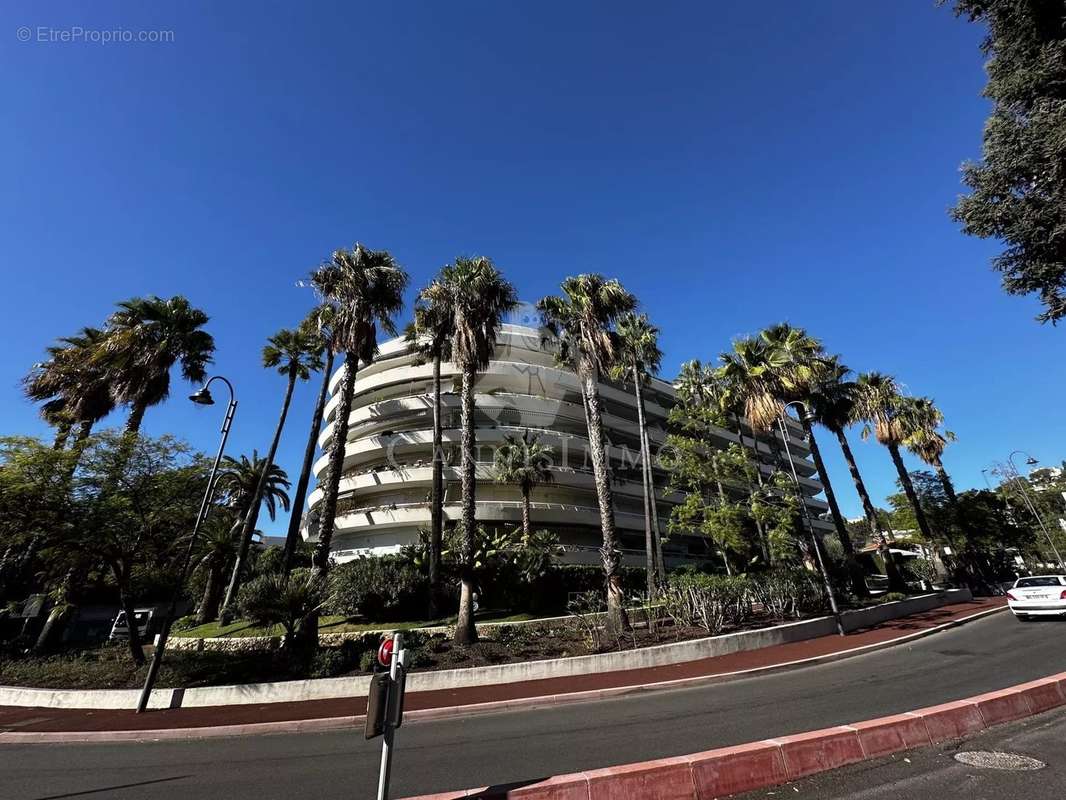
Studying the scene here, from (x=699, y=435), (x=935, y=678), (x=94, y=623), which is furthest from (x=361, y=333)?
(x=94, y=623)

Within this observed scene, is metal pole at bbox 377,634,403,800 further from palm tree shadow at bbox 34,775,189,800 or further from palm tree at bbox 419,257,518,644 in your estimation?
palm tree at bbox 419,257,518,644

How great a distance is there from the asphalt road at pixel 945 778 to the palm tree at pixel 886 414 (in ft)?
99.6

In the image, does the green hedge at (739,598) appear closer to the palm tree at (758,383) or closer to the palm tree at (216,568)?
the palm tree at (758,383)

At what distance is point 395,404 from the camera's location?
36.6m

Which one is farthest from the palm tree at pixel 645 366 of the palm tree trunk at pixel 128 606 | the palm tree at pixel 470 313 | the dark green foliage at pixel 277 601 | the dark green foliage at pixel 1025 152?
the palm tree trunk at pixel 128 606

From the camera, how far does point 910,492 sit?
28.8 meters

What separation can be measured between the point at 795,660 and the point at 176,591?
683 inches

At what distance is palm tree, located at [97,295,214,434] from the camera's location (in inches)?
783

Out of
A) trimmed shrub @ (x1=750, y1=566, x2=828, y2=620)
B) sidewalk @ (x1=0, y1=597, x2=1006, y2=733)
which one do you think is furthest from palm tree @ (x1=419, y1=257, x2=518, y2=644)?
trimmed shrub @ (x1=750, y1=566, x2=828, y2=620)

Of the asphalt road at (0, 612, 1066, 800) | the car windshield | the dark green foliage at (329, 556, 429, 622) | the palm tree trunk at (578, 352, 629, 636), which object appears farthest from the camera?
the dark green foliage at (329, 556, 429, 622)

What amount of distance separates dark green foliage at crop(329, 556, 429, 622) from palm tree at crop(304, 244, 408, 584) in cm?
284

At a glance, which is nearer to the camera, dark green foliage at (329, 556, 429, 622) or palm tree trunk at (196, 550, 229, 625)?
dark green foliage at (329, 556, 429, 622)

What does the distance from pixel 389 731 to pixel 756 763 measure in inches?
137

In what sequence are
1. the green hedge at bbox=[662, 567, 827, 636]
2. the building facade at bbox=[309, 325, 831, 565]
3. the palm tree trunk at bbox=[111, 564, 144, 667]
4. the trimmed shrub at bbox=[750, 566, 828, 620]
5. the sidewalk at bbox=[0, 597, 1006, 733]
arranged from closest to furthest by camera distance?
the sidewalk at bbox=[0, 597, 1006, 733]
the palm tree trunk at bbox=[111, 564, 144, 667]
the green hedge at bbox=[662, 567, 827, 636]
the trimmed shrub at bbox=[750, 566, 828, 620]
the building facade at bbox=[309, 325, 831, 565]
